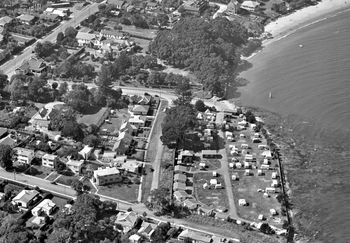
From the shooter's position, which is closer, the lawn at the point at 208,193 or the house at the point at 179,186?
the lawn at the point at 208,193

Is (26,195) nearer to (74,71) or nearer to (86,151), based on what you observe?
(86,151)

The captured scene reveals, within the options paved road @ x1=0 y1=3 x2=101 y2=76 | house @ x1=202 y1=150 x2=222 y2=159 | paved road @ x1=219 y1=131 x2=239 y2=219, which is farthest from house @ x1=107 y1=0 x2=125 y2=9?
house @ x1=202 y1=150 x2=222 y2=159

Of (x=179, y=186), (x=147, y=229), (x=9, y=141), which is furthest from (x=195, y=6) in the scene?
(x=147, y=229)

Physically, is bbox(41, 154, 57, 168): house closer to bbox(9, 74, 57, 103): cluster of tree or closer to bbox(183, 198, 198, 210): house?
bbox(9, 74, 57, 103): cluster of tree

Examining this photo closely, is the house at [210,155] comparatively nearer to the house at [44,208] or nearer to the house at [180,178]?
the house at [180,178]

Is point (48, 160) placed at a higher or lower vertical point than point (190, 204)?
higher

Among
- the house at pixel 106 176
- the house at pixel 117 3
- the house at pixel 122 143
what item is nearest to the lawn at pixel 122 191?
the house at pixel 106 176
